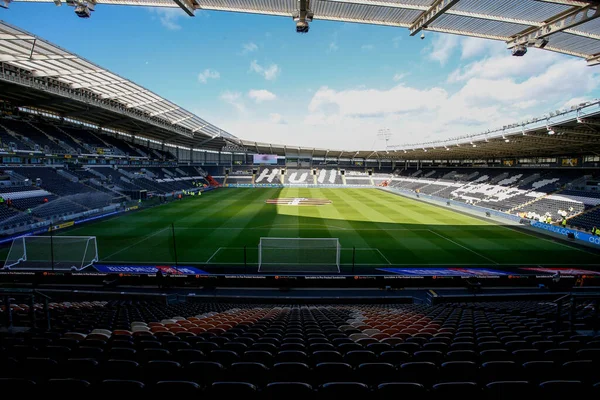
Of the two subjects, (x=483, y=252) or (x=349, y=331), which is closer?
(x=349, y=331)

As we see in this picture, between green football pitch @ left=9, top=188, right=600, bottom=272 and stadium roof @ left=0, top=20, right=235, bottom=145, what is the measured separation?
13948 mm

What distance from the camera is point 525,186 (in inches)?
1501

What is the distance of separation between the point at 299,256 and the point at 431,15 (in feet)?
48.6

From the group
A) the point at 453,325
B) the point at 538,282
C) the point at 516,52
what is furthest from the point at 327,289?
the point at 516,52

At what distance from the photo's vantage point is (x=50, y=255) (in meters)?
17.6

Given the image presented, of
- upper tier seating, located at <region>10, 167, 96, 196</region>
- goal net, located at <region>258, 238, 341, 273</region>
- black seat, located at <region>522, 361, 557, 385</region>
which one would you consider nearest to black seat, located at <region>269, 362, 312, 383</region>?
black seat, located at <region>522, 361, 557, 385</region>

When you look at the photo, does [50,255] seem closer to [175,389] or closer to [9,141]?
[175,389]

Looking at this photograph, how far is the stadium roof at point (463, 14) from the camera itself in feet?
21.6

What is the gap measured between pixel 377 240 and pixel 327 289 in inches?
393

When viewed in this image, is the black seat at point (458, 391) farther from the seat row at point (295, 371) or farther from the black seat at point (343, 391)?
the seat row at point (295, 371)

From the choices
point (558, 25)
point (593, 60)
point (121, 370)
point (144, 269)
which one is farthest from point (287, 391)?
point (144, 269)

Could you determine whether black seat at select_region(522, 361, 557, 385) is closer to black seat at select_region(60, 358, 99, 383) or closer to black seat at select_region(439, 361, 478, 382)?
black seat at select_region(439, 361, 478, 382)

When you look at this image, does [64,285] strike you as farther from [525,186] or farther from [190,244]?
[525,186]

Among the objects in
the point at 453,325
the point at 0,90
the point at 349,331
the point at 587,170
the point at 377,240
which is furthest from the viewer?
the point at 587,170
